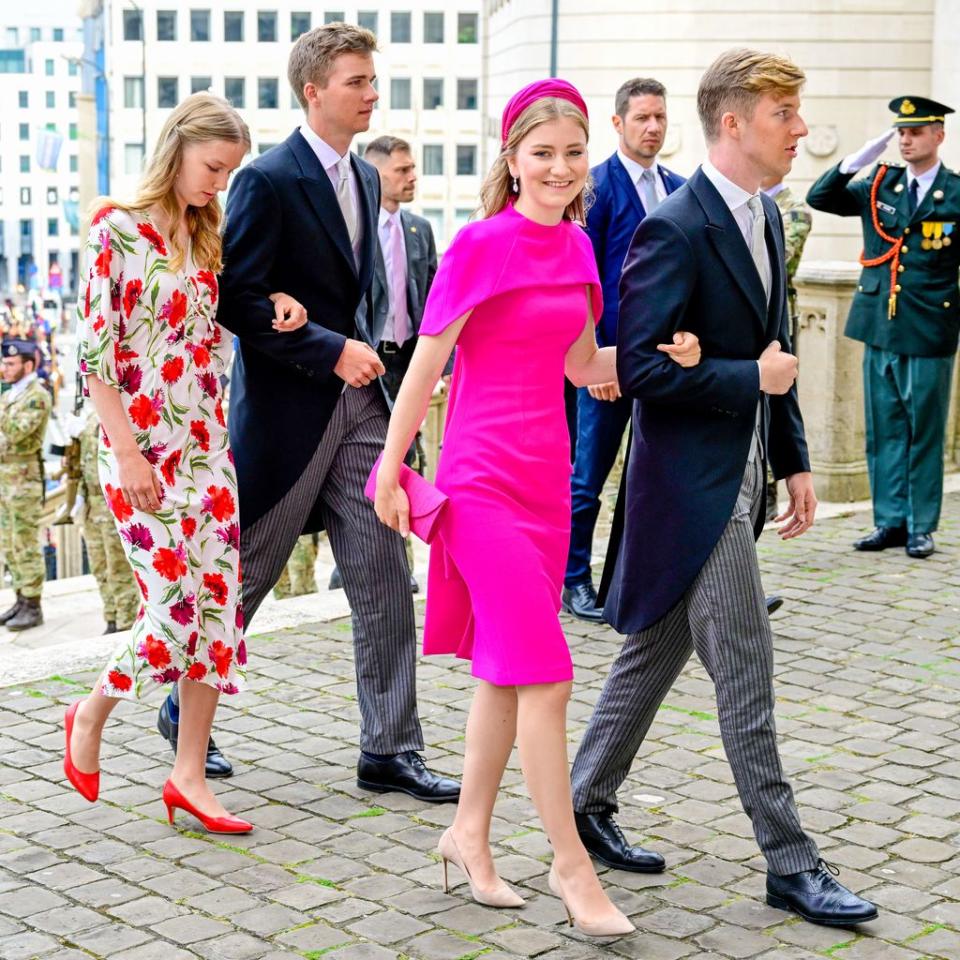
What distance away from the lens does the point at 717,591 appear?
4391mm

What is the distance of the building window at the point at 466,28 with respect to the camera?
88.5m

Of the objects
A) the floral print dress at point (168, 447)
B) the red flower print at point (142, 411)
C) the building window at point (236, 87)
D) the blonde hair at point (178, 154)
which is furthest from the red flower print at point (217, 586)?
the building window at point (236, 87)

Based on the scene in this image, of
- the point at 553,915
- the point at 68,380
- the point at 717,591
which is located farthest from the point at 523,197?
the point at 68,380

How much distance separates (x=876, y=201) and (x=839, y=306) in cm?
154

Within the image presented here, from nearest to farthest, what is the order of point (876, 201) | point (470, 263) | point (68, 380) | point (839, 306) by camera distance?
point (470, 263) → point (876, 201) → point (839, 306) → point (68, 380)

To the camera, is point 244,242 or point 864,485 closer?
point 244,242

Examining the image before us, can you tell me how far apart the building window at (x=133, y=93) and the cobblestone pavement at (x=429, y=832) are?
89274 mm

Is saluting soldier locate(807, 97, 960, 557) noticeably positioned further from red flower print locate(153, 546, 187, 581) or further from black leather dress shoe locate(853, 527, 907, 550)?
red flower print locate(153, 546, 187, 581)

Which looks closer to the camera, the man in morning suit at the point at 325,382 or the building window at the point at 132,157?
the man in morning suit at the point at 325,382

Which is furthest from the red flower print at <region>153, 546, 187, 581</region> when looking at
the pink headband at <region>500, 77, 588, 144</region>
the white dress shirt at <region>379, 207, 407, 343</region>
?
the white dress shirt at <region>379, 207, 407, 343</region>

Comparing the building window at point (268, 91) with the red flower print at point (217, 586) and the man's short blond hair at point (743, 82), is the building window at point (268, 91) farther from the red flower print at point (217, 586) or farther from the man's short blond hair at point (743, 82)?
the man's short blond hair at point (743, 82)

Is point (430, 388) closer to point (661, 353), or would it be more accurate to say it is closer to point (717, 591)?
point (661, 353)

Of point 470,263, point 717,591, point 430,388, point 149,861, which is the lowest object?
point 149,861

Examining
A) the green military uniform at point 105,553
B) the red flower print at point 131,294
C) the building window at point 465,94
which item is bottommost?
the green military uniform at point 105,553
